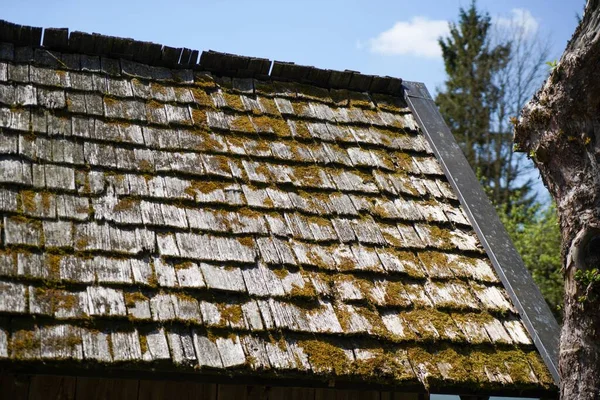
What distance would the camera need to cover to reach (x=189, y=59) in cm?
591

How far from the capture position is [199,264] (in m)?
4.20

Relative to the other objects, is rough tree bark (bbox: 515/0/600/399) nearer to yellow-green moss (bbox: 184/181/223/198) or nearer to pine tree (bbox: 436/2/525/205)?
yellow-green moss (bbox: 184/181/223/198)

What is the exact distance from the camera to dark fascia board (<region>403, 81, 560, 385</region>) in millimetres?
4672

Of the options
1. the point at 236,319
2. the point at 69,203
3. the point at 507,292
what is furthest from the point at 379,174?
the point at 69,203

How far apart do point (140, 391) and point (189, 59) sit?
9.59ft

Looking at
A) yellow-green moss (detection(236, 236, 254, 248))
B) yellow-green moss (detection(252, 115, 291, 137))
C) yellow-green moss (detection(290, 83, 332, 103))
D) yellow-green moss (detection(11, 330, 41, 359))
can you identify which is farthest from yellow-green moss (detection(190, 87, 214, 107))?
yellow-green moss (detection(11, 330, 41, 359))

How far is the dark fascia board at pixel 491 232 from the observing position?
4672 mm

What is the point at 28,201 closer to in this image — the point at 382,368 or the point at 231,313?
the point at 231,313

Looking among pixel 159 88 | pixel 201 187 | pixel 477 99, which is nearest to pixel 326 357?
pixel 201 187

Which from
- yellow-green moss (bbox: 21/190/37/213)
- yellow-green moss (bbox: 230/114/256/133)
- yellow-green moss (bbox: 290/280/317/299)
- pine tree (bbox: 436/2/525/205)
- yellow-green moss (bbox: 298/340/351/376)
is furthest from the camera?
pine tree (bbox: 436/2/525/205)

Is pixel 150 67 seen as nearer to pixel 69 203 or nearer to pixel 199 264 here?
pixel 69 203

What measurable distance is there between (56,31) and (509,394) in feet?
13.7

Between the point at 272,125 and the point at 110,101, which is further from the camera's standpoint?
the point at 272,125

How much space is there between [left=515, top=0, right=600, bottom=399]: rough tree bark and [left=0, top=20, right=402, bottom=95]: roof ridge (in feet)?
6.36
